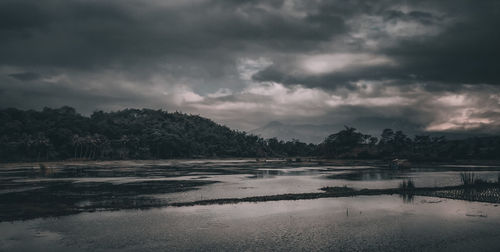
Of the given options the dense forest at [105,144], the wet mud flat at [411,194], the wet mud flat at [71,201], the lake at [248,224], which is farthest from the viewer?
the dense forest at [105,144]

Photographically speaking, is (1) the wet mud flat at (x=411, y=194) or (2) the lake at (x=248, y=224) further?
(1) the wet mud flat at (x=411, y=194)

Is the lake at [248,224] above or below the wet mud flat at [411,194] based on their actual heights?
below

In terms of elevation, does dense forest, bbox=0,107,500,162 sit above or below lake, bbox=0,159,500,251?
above

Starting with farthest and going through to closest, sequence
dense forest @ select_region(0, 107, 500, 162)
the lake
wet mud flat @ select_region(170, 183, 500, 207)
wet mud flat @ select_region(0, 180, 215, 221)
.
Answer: dense forest @ select_region(0, 107, 500, 162) → wet mud flat @ select_region(170, 183, 500, 207) → wet mud flat @ select_region(0, 180, 215, 221) → the lake

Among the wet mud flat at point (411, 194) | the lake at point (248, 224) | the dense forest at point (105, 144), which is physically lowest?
the lake at point (248, 224)

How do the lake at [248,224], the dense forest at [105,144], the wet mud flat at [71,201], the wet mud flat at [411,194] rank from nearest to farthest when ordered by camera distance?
1. the lake at [248,224]
2. the wet mud flat at [71,201]
3. the wet mud flat at [411,194]
4. the dense forest at [105,144]

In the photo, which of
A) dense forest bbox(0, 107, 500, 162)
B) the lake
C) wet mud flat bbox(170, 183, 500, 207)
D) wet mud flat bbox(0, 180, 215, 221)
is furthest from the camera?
dense forest bbox(0, 107, 500, 162)

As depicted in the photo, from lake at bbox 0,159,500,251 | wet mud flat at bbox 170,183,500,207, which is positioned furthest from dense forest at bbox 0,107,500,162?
lake at bbox 0,159,500,251

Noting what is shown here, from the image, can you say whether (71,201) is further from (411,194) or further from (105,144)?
(105,144)

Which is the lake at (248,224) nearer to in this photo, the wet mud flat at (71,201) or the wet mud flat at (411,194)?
the wet mud flat at (71,201)

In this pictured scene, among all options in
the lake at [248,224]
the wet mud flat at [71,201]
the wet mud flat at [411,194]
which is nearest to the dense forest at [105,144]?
the wet mud flat at [411,194]

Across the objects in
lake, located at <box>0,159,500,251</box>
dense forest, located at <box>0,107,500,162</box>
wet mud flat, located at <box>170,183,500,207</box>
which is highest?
dense forest, located at <box>0,107,500,162</box>

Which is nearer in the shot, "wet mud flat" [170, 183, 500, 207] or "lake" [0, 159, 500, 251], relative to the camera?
"lake" [0, 159, 500, 251]

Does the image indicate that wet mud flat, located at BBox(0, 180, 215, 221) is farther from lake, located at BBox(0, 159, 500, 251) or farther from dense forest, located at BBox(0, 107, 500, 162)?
dense forest, located at BBox(0, 107, 500, 162)
